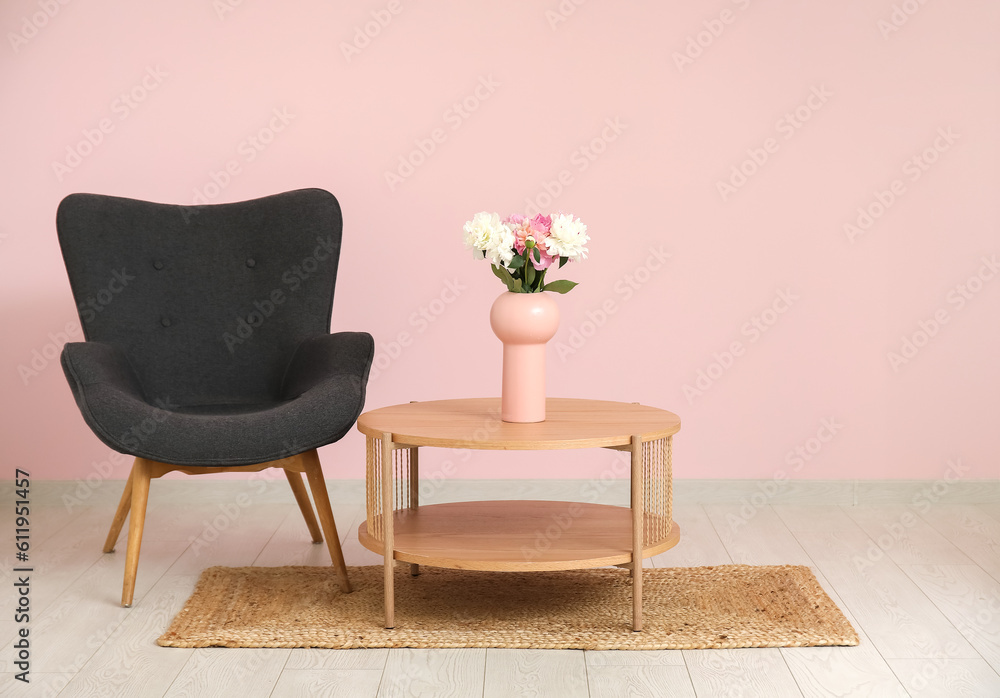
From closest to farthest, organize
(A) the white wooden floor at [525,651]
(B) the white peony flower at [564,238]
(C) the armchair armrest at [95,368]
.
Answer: (A) the white wooden floor at [525,651]
(B) the white peony flower at [564,238]
(C) the armchair armrest at [95,368]

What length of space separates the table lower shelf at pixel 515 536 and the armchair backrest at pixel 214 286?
2.36 feet

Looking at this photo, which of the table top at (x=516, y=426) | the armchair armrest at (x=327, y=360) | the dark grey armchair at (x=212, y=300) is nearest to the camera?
the table top at (x=516, y=426)

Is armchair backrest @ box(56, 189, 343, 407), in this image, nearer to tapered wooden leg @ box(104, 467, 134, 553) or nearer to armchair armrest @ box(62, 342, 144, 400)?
armchair armrest @ box(62, 342, 144, 400)

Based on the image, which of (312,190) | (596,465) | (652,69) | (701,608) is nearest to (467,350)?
(596,465)

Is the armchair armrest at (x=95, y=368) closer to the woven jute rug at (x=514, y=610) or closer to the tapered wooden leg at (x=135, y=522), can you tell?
the tapered wooden leg at (x=135, y=522)

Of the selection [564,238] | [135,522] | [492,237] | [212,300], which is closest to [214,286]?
Result: [212,300]

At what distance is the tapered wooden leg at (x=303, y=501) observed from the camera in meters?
2.59

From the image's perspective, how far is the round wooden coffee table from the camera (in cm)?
192

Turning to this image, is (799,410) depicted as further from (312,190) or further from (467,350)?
(312,190)

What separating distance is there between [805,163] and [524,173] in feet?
3.18

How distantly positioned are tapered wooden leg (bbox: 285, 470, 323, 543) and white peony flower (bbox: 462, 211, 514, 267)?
0.92m

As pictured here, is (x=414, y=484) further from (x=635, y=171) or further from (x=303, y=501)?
(x=635, y=171)

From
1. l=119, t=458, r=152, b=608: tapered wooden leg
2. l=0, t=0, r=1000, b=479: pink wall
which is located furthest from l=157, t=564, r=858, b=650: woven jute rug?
l=0, t=0, r=1000, b=479: pink wall

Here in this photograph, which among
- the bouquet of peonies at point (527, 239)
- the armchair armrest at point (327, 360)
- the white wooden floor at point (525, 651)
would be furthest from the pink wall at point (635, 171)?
the bouquet of peonies at point (527, 239)
